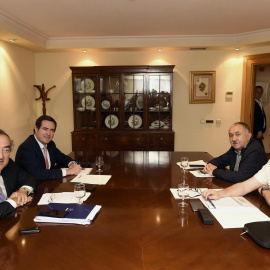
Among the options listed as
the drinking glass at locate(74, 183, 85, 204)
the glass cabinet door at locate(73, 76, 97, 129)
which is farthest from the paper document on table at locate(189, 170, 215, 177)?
the glass cabinet door at locate(73, 76, 97, 129)

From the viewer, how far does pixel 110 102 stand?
489 centimetres

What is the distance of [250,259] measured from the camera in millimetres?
1107

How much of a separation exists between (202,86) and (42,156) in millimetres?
3470

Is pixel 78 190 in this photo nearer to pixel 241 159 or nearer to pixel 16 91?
pixel 241 159

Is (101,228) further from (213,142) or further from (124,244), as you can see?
(213,142)

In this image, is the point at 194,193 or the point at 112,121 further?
the point at 112,121

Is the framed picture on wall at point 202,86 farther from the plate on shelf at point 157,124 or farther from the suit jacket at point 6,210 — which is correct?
the suit jacket at point 6,210

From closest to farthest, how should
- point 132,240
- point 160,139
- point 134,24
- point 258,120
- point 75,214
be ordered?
point 132,240 → point 75,214 → point 134,24 → point 160,139 → point 258,120

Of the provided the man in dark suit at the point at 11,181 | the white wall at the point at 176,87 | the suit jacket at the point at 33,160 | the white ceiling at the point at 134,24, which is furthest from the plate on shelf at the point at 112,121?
the man in dark suit at the point at 11,181

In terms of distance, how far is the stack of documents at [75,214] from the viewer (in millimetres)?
1429

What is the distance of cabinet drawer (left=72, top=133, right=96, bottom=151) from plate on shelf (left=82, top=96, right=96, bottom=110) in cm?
53

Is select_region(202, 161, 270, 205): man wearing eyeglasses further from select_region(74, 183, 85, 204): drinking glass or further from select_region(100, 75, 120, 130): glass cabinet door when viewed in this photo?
select_region(100, 75, 120, 130): glass cabinet door

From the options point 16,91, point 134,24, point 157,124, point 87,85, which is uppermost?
point 134,24

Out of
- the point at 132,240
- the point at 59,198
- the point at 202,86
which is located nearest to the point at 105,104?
the point at 202,86
